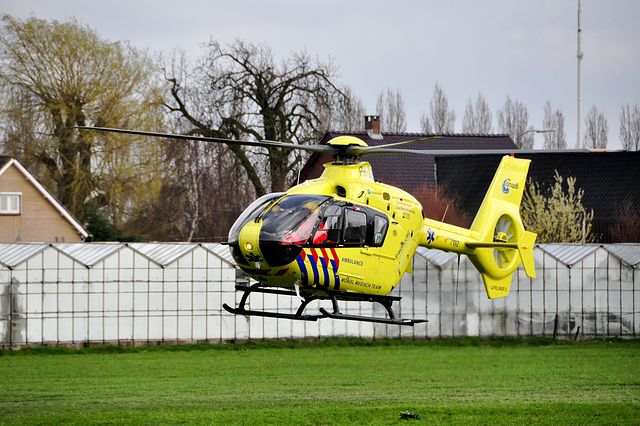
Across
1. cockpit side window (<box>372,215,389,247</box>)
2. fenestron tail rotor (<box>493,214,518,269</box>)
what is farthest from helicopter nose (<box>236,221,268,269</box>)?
fenestron tail rotor (<box>493,214,518,269</box>)

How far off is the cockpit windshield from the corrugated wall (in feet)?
47.4

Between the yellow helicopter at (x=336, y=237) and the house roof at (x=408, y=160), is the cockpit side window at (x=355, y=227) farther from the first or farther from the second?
the house roof at (x=408, y=160)

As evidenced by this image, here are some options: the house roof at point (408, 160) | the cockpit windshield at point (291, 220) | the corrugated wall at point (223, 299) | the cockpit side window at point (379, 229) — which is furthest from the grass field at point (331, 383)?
the house roof at point (408, 160)

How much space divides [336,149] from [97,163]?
33.6m

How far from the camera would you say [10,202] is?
43625mm

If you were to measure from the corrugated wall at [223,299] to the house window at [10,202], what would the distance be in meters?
16.9

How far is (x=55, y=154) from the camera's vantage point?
44812 mm

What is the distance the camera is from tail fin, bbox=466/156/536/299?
55.4ft

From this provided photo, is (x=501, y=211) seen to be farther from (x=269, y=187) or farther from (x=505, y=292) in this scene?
(x=269, y=187)

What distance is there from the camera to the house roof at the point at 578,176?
1612 inches

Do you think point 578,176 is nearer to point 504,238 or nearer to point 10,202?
point 504,238

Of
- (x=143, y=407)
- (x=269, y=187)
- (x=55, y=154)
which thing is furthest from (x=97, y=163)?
(x=143, y=407)

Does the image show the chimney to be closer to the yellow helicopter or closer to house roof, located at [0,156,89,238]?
house roof, located at [0,156,89,238]

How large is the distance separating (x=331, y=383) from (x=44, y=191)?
25.3 metres
